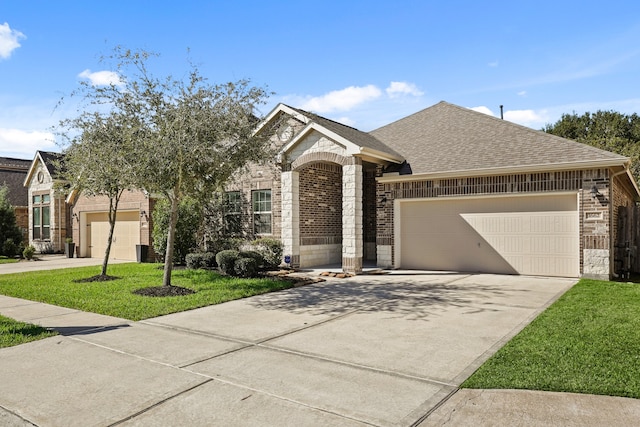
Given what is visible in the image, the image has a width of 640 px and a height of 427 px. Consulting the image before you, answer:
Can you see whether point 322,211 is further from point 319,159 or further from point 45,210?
Answer: point 45,210

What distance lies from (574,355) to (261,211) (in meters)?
13.0

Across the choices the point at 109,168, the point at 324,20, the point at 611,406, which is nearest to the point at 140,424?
the point at 611,406

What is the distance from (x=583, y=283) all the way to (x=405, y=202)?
19.8ft

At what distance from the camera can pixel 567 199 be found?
41.5 feet

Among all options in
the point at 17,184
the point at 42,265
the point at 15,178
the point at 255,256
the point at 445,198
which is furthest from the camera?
the point at 15,178

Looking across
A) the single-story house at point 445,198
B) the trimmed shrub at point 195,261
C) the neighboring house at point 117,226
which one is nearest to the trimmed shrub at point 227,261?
the trimmed shrub at point 195,261

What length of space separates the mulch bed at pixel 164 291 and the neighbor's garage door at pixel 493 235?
775 centimetres

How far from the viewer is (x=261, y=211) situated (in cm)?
1709

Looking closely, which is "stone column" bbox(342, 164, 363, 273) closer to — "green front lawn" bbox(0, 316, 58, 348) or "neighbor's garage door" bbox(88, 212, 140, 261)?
"green front lawn" bbox(0, 316, 58, 348)

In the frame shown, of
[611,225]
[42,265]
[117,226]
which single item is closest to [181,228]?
[117,226]

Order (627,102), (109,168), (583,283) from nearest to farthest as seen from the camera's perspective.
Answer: (109,168)
(583,283)
(627,102)

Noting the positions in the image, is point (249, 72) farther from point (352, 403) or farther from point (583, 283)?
point (583, 283)

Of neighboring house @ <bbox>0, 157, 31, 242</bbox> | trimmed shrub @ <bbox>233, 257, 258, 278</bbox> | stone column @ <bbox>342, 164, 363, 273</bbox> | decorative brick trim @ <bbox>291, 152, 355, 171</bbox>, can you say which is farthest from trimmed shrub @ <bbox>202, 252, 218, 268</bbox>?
neighboring house @ <bbox>0, 157, 31, 242</bbox>

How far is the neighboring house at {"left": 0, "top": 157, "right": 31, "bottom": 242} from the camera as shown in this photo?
1193 inches
